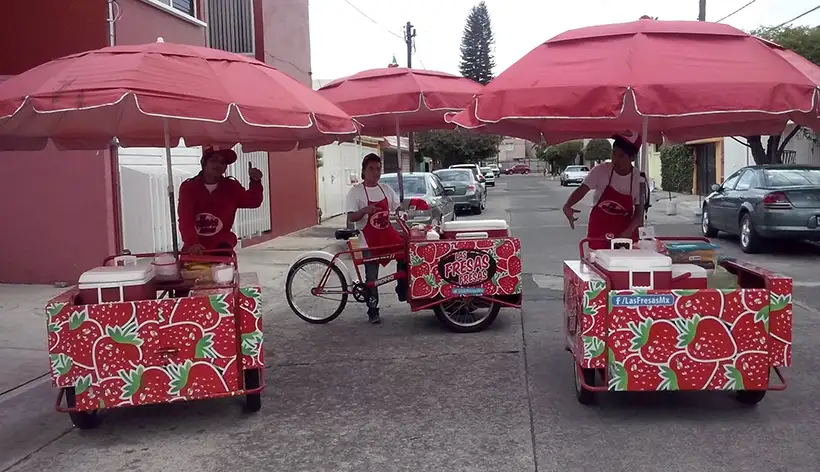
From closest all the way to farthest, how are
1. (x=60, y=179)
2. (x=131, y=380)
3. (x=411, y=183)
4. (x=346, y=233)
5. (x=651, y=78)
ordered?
(x=651, y=78)
(x=131, y=380)
(x=346, y=233)
(x=60, y=179)
(x=411, y=183)

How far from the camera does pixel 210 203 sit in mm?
6320

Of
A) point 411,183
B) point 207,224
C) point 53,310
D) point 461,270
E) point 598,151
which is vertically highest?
point 598,151

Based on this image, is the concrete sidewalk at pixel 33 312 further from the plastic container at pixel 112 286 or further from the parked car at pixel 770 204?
the parked car at pixel 770 204

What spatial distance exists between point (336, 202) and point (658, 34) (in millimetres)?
18940

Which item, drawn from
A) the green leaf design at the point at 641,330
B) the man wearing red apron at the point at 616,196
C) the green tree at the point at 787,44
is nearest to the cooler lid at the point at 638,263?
the green leaf design at the point at 641,330

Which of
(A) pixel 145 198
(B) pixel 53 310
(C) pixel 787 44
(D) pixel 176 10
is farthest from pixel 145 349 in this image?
(C) pixel 787 44

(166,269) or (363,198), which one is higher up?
(363,198)

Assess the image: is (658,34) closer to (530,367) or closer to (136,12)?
(530,367)

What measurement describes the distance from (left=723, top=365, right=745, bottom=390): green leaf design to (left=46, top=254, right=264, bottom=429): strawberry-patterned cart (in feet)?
9.61

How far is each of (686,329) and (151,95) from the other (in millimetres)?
3427

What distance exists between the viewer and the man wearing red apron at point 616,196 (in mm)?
6191

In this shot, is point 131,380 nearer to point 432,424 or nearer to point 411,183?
point 432,424

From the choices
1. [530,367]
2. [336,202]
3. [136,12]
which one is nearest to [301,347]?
[530,367]

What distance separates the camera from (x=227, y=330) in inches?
189
